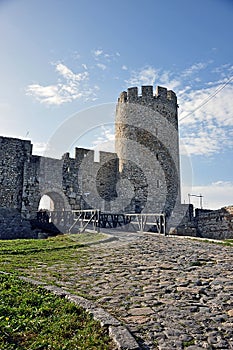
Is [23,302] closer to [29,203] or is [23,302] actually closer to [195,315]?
[195,315]

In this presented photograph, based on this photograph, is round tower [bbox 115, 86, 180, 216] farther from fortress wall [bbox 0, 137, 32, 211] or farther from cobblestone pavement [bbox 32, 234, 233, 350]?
cobblestone pavement [bbox 32, 234, 233, 350]

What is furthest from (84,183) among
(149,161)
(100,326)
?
(100,326)

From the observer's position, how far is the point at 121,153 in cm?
1923

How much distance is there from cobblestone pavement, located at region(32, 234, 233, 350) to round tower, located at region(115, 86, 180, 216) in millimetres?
10525

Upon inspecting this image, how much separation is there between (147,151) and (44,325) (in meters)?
16.0

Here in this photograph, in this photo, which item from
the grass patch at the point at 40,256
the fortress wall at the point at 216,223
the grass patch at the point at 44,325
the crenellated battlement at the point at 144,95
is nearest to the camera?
the grass patch at the point at 44,325

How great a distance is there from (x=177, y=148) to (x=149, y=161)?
8.20 feet

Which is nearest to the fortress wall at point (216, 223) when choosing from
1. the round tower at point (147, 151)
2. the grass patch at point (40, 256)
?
the round tower at point (147, 151)

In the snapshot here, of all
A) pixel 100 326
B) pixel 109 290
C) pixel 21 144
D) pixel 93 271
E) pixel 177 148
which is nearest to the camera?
Answer: pixel 100 326

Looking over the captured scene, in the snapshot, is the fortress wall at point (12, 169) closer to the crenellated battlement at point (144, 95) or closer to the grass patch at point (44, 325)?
the crenellated battlement at point (144, 95)

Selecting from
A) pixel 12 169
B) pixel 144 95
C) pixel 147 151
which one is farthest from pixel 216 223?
pixel 12 169

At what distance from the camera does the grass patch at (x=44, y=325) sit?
9.15ft

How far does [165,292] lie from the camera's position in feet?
14.5

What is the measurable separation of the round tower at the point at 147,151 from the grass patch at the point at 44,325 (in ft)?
47.6
